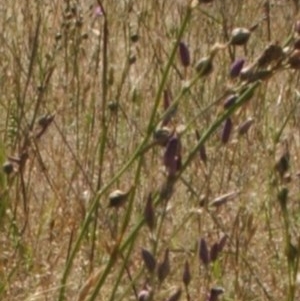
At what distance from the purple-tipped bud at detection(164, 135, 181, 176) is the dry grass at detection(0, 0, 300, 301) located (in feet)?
0.75

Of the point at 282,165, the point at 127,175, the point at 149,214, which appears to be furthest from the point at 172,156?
the point at 127,175

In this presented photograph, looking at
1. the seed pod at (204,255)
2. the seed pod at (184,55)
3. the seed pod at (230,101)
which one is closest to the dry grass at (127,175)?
the seed pod at (204,255)

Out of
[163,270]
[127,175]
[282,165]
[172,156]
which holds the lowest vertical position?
[163,270]

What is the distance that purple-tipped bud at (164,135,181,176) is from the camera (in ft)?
3.52

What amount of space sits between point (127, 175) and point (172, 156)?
65.9 inches

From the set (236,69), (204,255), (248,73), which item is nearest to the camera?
(248,73)

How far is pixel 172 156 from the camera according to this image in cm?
108

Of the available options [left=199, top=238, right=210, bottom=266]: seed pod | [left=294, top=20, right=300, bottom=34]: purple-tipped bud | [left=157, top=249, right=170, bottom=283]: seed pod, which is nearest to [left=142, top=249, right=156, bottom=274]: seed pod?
[left=157, top=249, right=170, bottom=283]: seed pod

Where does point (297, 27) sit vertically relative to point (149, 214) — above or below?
above

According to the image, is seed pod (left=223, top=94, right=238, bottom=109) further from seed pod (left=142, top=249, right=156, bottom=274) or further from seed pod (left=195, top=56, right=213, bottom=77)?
seed pod (left=142, top=249, right=156, bottom=274)

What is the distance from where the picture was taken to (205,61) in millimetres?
1073

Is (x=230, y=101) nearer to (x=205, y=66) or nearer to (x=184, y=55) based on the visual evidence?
(x=205, y=66)

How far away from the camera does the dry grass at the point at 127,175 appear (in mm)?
1929

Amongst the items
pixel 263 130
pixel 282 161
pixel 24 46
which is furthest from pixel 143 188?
pixel 282 161
